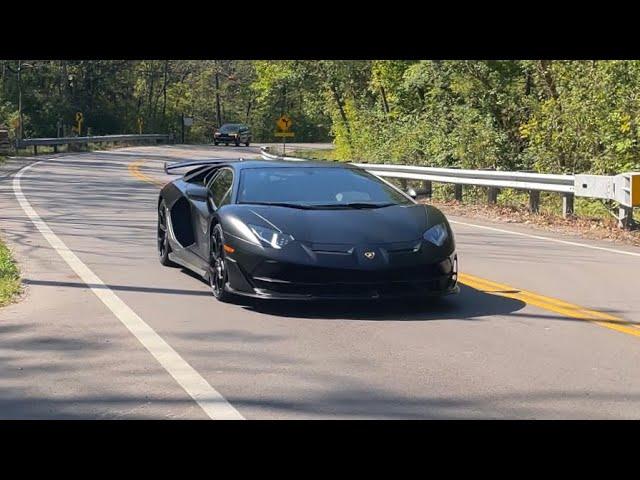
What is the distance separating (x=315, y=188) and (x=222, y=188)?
39.7 inches

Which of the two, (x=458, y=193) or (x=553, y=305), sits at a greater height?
(x=458, y=193)

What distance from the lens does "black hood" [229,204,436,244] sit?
8172 mm

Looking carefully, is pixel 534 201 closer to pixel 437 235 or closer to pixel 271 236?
pixel 437 235

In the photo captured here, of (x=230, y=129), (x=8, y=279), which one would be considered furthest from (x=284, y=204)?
(x=230, y=129)

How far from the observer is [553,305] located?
8.82 m

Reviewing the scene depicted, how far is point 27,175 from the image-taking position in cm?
3016

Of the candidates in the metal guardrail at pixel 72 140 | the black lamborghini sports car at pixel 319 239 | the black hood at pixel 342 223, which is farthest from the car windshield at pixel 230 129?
the black hood at pixel 342 223

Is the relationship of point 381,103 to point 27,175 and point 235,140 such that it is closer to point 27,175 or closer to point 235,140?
point 27,175

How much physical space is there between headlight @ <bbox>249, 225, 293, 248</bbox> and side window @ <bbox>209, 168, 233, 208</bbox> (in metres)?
→ 0.96

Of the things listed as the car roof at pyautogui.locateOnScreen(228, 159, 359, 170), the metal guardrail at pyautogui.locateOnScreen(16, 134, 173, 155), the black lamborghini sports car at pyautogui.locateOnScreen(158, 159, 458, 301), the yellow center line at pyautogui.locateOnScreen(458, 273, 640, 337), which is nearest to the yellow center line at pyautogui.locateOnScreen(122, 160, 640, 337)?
the yellow center line at pyautogui.locateOnScreen(458, 273, 640, 337)

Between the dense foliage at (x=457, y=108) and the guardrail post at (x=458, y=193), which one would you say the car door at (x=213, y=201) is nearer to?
the guardrail post at (x=458, y=193)
